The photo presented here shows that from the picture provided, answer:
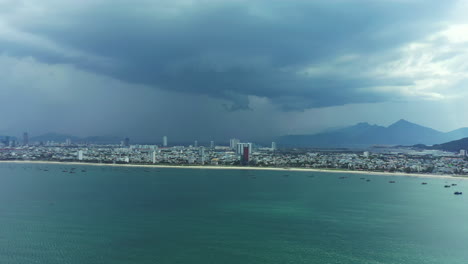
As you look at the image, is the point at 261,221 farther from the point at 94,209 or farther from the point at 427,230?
the point at 94,209

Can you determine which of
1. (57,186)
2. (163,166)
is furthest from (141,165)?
(57,186)

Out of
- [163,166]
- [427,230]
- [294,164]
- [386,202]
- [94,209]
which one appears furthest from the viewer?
[294,164]

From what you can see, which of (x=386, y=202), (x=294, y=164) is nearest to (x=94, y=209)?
(x=386, y=202)

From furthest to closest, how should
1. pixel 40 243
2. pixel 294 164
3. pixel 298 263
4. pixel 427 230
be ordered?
pixel 294 164, pixel 427 230, pixel 40 243, pixel 298 263

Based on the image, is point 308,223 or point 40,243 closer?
point 40,243

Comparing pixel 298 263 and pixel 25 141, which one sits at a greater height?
pixel 25 141

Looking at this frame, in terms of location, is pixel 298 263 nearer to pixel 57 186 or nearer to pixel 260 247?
pixel 260 247
